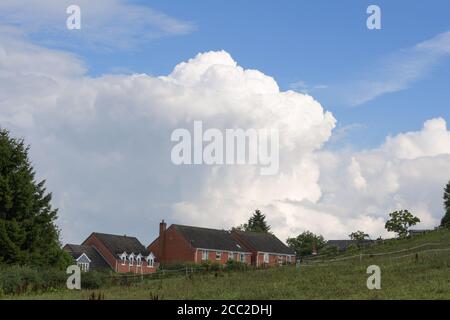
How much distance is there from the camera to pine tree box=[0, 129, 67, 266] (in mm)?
55500

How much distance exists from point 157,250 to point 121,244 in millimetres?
5950

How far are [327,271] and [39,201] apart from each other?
28.5 m

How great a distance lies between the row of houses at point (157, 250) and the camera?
328 ft

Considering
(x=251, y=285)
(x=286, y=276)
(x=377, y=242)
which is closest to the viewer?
(x=251, y=285)

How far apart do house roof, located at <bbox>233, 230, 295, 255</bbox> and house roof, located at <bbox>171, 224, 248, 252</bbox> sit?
93.4 inches

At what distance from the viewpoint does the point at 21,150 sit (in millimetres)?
58406

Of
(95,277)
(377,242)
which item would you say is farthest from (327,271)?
(377,242)

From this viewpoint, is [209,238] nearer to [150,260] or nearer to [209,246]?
[209,246]

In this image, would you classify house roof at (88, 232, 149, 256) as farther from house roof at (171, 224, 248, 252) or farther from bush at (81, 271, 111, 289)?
bush at (81, 271, 111, 289)

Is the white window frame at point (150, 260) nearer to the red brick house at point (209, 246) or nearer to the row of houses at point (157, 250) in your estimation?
the row of houses at point (157, 250)

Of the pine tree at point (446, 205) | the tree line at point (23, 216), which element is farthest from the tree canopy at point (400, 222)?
the tree line at point (23, 216)

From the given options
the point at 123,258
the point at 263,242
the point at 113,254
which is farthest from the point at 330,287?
the point at 263,242

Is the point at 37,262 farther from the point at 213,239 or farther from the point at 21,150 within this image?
the point at 213,239
